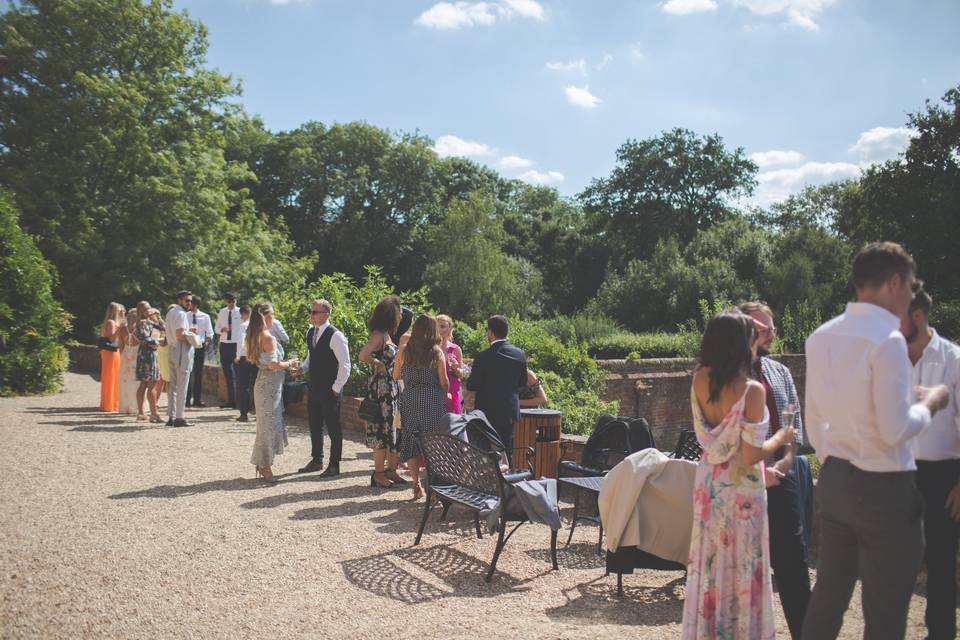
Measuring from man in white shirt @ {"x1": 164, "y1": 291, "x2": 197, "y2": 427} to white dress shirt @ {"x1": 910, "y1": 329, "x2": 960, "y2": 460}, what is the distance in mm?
10120

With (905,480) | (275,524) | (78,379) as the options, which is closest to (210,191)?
(78,379)

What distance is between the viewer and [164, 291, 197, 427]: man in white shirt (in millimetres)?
11570

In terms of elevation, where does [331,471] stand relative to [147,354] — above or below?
below

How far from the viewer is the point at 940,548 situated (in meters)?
3.82

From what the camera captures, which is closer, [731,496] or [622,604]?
[731,496]

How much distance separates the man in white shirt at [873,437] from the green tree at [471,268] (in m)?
42.0

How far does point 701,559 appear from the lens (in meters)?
3.72

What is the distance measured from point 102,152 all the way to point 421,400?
24.9 meters

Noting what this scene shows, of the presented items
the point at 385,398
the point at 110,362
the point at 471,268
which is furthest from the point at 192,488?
the point at 471,268

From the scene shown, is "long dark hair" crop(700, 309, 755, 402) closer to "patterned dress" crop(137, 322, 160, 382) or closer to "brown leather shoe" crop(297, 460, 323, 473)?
"brown leather shoe" crop(297, 460, 323, 473)

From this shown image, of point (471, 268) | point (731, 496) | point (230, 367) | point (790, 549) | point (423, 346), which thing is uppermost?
point (471, 268)

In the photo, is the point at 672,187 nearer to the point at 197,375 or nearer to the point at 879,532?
the point at 197,375

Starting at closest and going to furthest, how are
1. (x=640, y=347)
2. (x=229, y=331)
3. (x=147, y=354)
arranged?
(x=147, y=354)
(x=229, y=331)
(x=640, y=347)

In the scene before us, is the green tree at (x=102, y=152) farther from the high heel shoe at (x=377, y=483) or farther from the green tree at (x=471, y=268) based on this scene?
the high heel shoe at (x=377, y=483)
